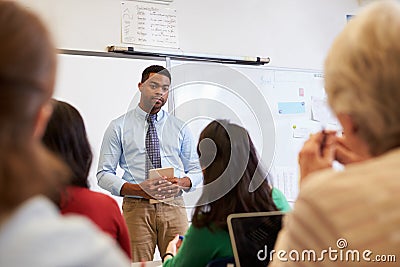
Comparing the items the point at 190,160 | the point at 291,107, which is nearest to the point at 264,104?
the point at 291,107

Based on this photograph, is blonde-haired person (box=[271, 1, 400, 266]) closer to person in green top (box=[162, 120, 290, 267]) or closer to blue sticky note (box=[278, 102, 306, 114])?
person in green top (box=[162, 120, 290, 267])

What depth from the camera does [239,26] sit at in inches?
180

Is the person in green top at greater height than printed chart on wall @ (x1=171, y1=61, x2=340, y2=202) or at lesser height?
lesser

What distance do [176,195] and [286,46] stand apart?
183cm

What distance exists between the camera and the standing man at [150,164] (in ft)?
11.6

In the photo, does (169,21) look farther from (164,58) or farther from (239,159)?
(239,159)

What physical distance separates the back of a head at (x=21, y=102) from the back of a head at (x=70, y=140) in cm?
86

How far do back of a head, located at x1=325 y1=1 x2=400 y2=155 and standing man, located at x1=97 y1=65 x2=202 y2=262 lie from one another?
8.55 feet

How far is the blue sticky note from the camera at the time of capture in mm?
4676

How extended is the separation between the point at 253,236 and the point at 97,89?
2.76 m

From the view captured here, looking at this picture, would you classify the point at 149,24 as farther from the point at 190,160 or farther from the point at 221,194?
the point at 221,194

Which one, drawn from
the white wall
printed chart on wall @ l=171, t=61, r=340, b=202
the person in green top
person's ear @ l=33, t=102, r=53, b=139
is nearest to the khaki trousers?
printed chart on wall @ l=171, t=61, r=340, b=202

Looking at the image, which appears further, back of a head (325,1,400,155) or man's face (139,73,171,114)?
man's face (139,73,171,114)

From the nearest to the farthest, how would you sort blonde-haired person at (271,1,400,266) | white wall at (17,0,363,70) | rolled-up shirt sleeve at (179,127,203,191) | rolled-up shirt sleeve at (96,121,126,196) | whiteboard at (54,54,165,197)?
blonde-haired person at (271,1,400,266)
rolled-up shirt sleeve at (96,121,126,196)
rolled-up shirt sleeve at (179,127,203,191)
whiteboard at (54,54,165,197)
white wall at (17,0,363,70)
